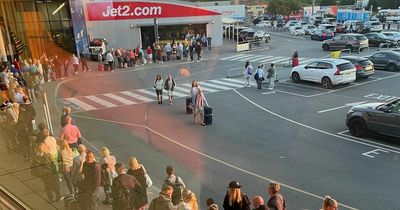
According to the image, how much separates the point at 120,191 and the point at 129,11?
118 ft

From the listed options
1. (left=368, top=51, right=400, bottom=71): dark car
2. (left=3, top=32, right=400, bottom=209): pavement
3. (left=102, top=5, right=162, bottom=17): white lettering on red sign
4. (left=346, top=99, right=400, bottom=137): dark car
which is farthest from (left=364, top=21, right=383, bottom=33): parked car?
(left=346, top=99, right=400, bottom=137): dark car

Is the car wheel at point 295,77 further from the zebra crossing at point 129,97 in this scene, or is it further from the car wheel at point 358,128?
the car wheel at point 358,128

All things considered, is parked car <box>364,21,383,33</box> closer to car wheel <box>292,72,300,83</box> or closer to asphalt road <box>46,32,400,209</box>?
asphalt road <box>46,32,400,209</box>

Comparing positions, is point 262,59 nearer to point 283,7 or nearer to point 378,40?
point 378,40

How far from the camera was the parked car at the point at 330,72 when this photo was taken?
2138cm

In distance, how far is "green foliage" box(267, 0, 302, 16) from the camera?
91.8 m

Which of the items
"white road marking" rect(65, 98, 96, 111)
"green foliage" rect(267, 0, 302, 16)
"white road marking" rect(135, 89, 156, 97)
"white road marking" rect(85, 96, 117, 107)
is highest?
"green foliage" rect(267, 0, 302, 16)

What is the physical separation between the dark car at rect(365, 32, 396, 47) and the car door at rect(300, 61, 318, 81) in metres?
17.2

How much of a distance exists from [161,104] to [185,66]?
1275 centimetres

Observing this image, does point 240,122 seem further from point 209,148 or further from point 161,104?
point 161,104

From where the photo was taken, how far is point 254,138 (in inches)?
548

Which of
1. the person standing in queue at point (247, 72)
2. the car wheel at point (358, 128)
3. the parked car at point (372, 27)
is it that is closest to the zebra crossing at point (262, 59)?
the person standing in queue at point (247, 72)

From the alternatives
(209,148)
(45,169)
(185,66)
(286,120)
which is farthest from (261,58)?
(45,169)

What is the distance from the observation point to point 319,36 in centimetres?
4719
